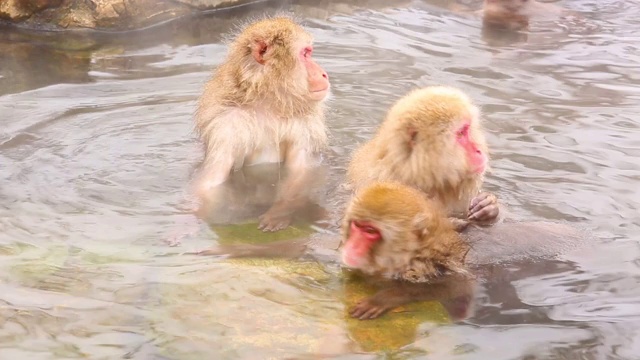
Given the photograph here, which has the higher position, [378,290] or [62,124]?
[62,124]

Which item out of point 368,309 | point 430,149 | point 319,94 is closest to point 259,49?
point 319,94

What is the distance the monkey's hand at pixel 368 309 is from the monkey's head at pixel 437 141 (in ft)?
2.76

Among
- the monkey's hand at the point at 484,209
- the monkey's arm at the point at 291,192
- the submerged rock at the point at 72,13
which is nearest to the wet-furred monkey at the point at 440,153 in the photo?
the monkey's hand at the point at 484,209

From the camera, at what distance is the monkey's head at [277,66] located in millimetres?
4367

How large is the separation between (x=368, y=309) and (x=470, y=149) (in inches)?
40.4

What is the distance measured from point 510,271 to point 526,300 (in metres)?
0.24

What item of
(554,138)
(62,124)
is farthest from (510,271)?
(62,124)

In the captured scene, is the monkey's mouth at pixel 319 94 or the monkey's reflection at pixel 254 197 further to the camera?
the monkey's mouth at pixel 319 94

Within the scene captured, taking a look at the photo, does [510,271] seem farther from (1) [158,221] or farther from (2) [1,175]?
(2) [1,175]

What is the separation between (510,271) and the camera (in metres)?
3.51

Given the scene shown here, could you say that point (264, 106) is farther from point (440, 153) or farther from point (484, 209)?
point (484, 209)

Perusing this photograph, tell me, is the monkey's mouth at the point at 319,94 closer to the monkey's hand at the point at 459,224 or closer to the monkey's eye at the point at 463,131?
the monkey's eye at the point at 463,131

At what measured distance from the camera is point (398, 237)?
3.30 meters

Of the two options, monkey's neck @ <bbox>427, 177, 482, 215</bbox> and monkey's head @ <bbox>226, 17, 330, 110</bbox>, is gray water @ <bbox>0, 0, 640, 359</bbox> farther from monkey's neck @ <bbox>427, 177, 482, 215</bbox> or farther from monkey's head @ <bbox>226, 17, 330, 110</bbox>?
monkey's head @ <bbox>226, 17, 330, 110</bbox>
